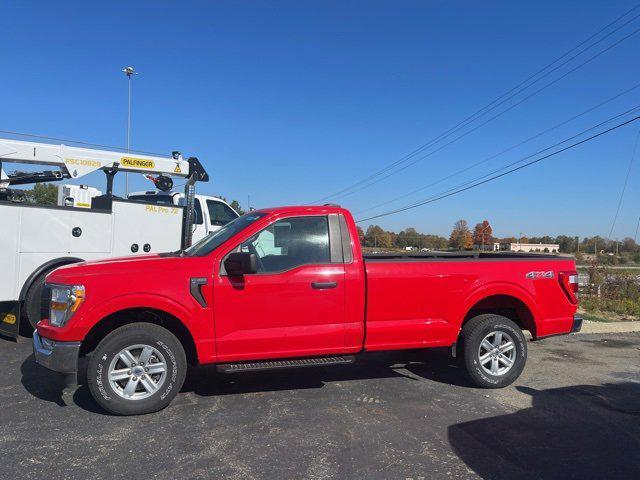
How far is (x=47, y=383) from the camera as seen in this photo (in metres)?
5.63

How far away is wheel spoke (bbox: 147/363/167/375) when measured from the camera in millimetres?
4648

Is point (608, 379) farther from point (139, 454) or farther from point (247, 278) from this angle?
point (139, 454)

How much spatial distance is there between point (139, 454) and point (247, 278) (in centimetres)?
177

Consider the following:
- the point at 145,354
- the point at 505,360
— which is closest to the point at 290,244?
the point at 145,354

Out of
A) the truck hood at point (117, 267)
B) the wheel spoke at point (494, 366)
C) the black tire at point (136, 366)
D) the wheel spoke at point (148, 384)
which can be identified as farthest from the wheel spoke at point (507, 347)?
the wheel spoke at point (148, 384)

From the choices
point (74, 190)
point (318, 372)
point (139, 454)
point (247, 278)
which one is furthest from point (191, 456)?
point (74, 190)

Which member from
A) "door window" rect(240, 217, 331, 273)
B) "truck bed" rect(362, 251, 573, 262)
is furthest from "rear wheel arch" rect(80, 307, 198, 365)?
"truck bed" rect(362, 251, 573, 262)

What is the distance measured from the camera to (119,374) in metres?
4.57

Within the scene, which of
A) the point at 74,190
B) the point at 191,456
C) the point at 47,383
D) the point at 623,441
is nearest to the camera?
the point at 191,456

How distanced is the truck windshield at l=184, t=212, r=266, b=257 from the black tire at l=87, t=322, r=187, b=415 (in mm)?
868

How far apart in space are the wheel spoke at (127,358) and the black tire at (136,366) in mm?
46

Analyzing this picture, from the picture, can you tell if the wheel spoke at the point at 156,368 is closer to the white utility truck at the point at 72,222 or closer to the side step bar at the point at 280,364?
the side step bar at the point at 280,364

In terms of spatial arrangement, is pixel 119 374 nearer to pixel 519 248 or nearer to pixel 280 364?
pixel 280 364

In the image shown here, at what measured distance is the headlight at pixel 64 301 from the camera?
4.51 meters
